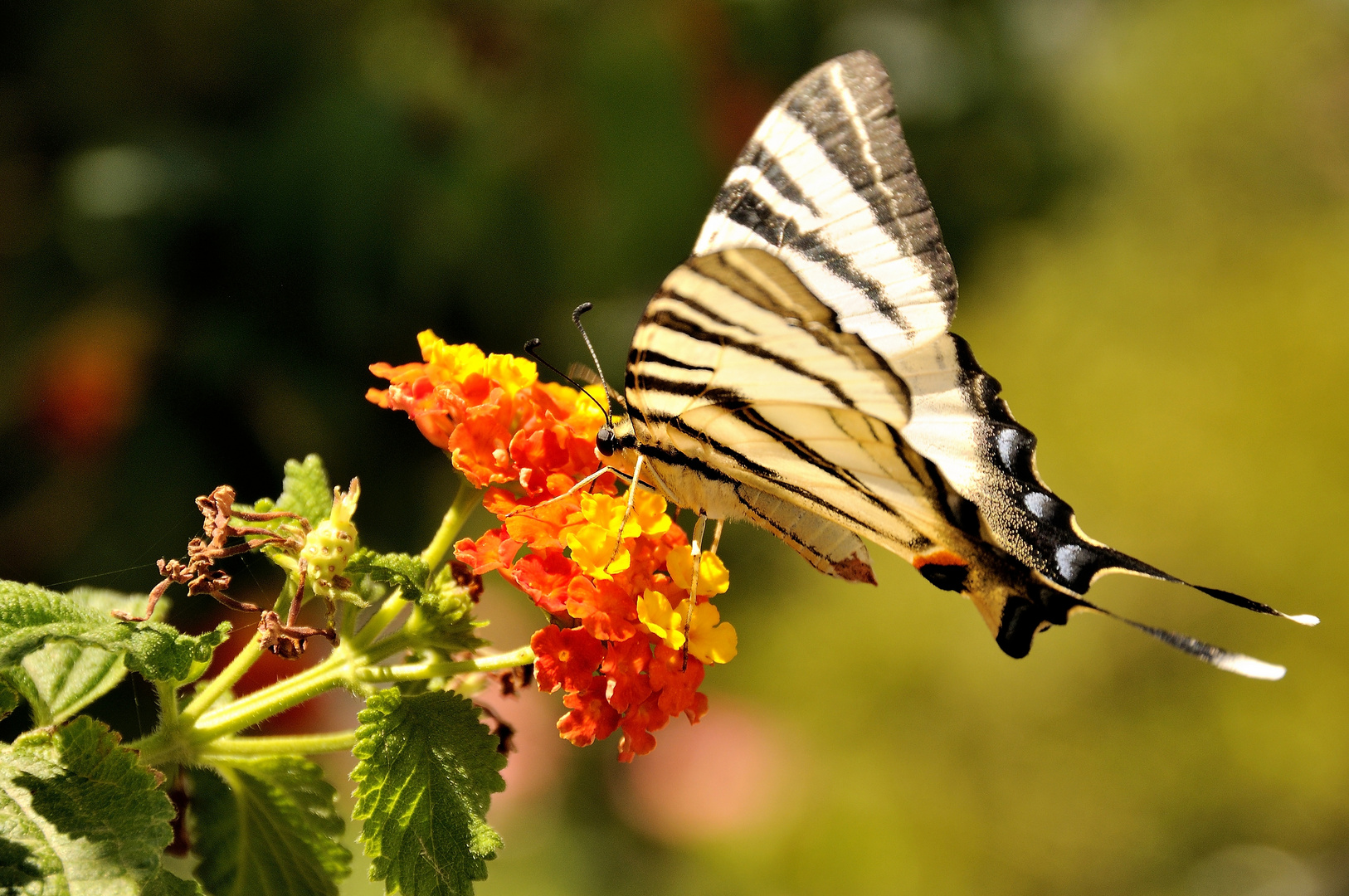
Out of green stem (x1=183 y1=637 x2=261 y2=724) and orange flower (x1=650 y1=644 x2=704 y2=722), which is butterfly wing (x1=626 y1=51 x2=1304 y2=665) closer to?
orange flower (x1=650 y1=644 x2=704 y2=722)

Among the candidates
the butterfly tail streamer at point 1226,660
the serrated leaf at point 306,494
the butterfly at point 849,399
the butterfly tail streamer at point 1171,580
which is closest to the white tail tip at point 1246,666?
the butterfly tail streamer at point 1226,660

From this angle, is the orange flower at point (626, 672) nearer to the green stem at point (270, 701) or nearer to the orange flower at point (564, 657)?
the orange flower at point (564, 657)

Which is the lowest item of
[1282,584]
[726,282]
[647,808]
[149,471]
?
[647,808]

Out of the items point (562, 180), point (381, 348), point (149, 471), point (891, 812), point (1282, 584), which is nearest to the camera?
point (149, 471)

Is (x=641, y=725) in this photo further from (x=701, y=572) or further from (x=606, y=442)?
(x=606, y=442)

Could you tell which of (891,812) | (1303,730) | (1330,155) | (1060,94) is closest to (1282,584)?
(1303,730)

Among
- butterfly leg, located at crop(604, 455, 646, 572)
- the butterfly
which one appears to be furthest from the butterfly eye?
butterfly leg, located at crop(604, 455, 646, 572)

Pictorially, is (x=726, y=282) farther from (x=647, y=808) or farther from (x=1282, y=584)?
(x=1282, y=584)
